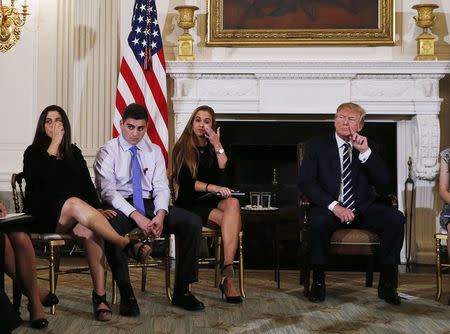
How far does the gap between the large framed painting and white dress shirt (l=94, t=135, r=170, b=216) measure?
229cm

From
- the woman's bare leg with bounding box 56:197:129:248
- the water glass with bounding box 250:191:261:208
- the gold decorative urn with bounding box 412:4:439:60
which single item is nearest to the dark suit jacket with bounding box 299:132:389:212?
the water glass with bounding box 250:191:261:208

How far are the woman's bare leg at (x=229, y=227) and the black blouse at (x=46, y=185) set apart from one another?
3.12 feet

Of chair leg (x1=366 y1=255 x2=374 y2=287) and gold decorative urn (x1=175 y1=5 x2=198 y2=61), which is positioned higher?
gold decorative urn (x1=175 y1=5 x2=198 y2=61)

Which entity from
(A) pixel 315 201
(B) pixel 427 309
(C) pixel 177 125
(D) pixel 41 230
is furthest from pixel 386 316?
(C) pixel 177 125

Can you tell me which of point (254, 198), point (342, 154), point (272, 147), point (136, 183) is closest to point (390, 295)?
point (342, 154)

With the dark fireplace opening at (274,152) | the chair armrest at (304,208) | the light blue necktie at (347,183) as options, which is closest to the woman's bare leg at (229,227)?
the chair armrest at (304,208)

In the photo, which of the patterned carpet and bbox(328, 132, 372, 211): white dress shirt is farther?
bbox(328, 132, 372, 211): white dress shirt

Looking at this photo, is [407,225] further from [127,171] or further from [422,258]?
[127,171]

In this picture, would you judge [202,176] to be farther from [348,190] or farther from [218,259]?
[348,190]

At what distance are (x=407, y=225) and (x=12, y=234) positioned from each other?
3.95 metres

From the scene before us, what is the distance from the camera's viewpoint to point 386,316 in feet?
12.4

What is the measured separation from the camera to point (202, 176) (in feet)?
14.8

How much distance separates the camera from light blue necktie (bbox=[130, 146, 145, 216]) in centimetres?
411

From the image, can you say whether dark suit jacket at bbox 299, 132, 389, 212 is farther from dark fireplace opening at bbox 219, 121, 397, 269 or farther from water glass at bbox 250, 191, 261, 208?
dark fireplace opening at bbox 219, 121, 397, 269
